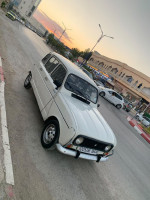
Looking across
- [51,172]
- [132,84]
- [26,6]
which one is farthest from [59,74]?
[26,6]

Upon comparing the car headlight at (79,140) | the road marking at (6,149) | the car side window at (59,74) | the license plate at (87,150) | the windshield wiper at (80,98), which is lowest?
the road marking at (6,149)

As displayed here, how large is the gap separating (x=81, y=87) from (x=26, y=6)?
10944 cm

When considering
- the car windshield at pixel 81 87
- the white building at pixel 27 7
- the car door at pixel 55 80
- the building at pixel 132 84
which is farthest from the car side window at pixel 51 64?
the white building at pixel 27 7

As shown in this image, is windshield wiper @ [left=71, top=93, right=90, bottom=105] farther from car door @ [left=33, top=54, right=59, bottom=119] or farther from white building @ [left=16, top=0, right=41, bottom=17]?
white building @ [left=16, top=0, right=41, bottom=17]

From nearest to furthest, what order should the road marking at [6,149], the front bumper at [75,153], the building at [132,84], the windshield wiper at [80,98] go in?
the road marking at [6,149] → the front bumper at [75,153] → the windshield wiper at [80,98] → the building at [132,84]

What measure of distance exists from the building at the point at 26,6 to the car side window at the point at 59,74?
105 metres

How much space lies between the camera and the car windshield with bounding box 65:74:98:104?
5023mm

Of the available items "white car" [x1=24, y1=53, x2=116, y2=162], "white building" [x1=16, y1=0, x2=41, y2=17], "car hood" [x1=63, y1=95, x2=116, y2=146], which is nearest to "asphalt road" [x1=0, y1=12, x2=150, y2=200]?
"white car" [x1=24, y1=53, x2=116, y2=162]

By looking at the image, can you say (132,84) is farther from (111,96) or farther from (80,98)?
(80,98)

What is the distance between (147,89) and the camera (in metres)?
38.7

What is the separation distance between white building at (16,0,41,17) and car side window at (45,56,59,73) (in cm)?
10555

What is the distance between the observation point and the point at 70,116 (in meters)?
3.83

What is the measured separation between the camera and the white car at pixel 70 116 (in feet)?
12.3

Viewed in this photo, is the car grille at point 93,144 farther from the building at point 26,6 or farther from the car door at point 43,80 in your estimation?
the building at point 26,6
